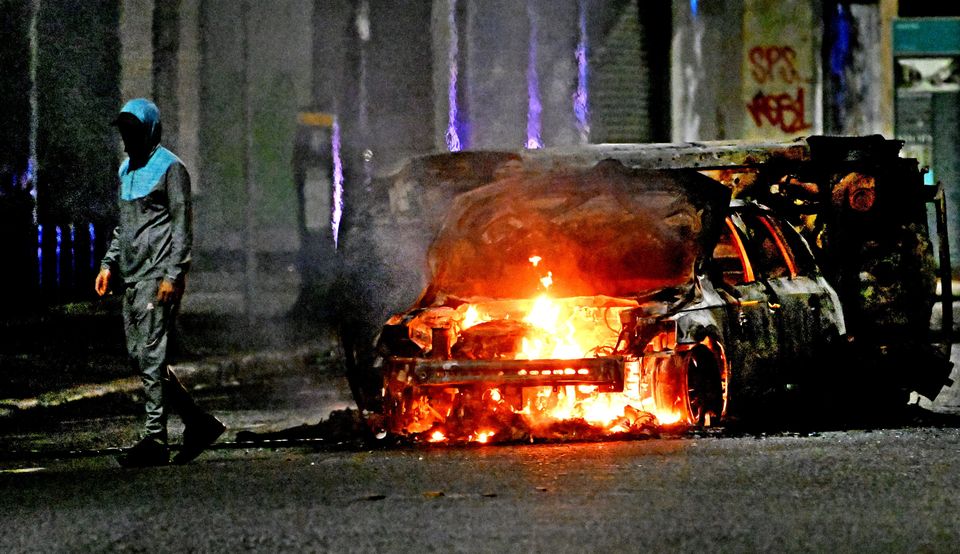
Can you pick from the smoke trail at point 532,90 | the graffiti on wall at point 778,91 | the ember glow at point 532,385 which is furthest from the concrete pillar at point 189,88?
the ember glow at point 532,385

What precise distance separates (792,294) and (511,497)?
→ 4.19 metres

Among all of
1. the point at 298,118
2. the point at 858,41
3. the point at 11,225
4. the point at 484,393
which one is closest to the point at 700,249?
the point at 484,393

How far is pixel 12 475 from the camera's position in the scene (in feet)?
28.8

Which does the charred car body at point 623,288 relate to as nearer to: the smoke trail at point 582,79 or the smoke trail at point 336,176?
the smoke trail at point 336,176

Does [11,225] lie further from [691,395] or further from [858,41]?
[858,41]

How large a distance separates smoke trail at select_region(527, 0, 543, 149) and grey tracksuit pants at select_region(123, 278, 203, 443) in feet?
50.5

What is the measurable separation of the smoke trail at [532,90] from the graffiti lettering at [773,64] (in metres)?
3.90

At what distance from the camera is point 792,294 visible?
1097 centimetres

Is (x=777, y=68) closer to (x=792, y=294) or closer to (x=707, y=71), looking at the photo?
(x=707, y=71)

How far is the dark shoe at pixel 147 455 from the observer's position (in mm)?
8984

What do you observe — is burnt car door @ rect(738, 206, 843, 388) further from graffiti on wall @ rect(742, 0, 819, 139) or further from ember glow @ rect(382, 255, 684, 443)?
graffiti on wall @ rect(742, 0, 819, 139)

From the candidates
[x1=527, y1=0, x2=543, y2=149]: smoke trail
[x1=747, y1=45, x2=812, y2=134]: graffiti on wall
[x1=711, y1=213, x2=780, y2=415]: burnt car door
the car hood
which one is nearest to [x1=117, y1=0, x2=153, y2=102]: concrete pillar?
[x1=527, y1=0, x2=543, y2=149]: smoke trail

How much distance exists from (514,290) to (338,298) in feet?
4.64

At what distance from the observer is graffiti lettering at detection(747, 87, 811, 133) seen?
2633 centimetres
